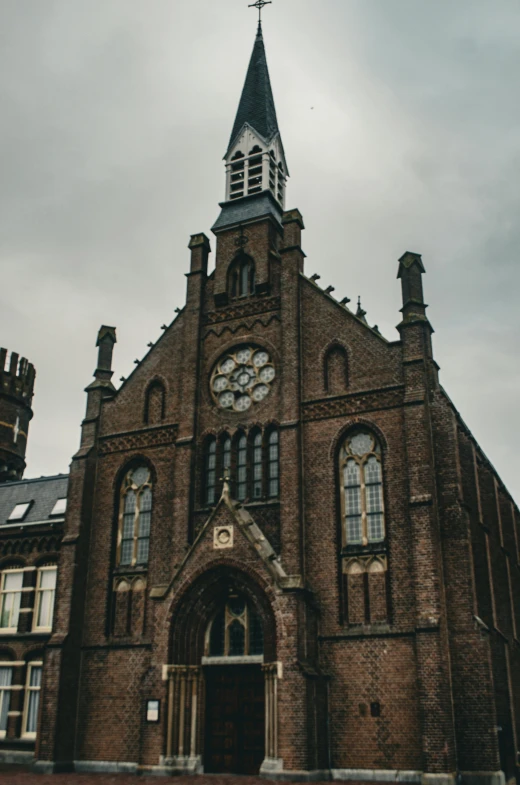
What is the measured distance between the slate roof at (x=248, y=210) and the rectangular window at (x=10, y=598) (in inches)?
694

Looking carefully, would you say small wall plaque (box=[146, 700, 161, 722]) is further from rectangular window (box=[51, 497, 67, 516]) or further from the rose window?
rectangular window (box=[51, 497, 67, 516])

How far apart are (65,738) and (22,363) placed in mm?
30853

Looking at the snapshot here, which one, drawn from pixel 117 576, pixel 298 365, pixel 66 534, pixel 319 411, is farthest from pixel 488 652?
pixel 66 534

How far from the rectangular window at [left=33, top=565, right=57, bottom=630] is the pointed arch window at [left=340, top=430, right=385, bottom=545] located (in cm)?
1407

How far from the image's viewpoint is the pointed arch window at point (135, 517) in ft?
99.9

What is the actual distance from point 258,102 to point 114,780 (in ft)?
98.4

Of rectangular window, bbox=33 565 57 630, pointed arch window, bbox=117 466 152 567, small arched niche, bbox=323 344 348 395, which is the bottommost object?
rectangular window, bbox=33 565 57 630

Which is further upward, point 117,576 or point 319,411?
point 319,411

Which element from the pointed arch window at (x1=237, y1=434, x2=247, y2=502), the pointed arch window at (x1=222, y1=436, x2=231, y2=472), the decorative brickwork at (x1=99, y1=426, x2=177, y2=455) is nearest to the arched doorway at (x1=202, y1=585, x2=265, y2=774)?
the pointed arch window at (x1=237, y1=434, x2=247, y2=502)

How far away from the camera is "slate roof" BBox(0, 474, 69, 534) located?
36.5 meters

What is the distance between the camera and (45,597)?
33.7m

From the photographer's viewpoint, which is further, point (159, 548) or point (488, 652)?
point (159, 548)

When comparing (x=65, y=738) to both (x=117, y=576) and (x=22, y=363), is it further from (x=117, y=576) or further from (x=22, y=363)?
(x=22, y=363)

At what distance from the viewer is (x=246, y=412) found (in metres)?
30.1
